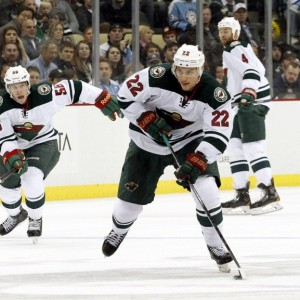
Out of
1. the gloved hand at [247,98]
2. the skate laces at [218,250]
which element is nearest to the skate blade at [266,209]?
the gloved hand at [247,98]

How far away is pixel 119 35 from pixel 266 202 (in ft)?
8.44

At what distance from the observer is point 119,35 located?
1193 cm

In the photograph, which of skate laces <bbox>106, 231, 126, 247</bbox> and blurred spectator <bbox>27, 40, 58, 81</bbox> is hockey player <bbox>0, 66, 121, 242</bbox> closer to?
skate laces <bbox>106, 231, 126, 247</bbox>

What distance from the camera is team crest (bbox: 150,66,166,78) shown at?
6.50m

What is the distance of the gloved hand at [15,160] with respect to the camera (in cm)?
788

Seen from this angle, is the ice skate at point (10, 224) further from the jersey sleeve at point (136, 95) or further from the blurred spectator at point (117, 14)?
the blurred spectator at point (117, 14)

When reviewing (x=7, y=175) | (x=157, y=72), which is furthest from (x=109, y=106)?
(x=157, y=72)

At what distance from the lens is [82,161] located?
448 inches

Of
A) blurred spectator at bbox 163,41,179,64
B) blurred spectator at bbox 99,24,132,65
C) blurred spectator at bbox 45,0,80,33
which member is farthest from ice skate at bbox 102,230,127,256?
blurred spectator at bbox 163,41,179,64

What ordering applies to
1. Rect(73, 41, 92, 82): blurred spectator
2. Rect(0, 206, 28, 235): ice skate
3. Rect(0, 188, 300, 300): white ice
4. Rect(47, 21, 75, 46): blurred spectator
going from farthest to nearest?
1. Rect(73, 41, 92, 82): blurred spectator
2. Rect(47, 21, 75, 46): blurred spectator
3. Rect(0, 206, 28, 235): ice skate
4. Rect(0, 188, 300, 300): white ice

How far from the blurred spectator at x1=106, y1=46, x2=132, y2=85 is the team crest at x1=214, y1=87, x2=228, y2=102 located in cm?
542

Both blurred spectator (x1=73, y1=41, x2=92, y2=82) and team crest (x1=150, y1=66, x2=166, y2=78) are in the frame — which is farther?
blurred spectator (x1=73, y1=41, x2=92, y2=82)

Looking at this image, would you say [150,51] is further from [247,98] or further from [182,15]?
[247,98]

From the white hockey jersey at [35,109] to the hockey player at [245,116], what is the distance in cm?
192
